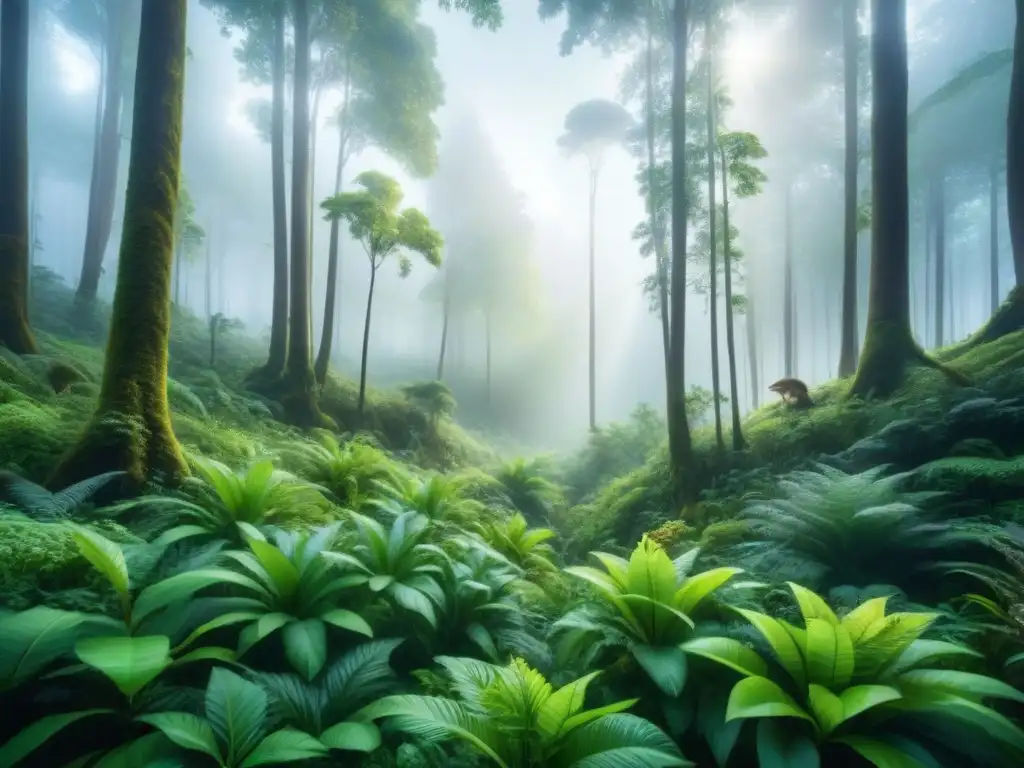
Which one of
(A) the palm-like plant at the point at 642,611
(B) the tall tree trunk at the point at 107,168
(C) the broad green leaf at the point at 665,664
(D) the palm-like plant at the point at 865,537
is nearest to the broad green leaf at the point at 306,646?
(A) the palm-like plant at the point at 642,611

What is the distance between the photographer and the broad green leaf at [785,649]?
2.10 m

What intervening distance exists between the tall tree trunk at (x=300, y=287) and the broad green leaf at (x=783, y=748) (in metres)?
10.00

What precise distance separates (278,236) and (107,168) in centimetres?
872

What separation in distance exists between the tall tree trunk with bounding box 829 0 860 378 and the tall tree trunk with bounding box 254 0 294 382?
40.8ft

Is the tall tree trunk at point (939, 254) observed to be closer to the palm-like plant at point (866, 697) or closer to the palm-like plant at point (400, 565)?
the palm-like plant at point (866, 697)

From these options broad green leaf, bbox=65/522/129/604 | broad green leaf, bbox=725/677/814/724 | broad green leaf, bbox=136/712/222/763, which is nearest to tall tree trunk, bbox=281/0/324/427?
broad green leaf, bbox=65/522/129/604

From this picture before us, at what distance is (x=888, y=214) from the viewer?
25.1ft

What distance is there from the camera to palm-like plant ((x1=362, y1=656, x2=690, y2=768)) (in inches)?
72.9

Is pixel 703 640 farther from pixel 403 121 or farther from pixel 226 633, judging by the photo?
pixel 403 121

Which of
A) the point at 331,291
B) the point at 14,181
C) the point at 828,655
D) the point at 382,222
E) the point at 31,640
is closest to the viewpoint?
the point at 31,640

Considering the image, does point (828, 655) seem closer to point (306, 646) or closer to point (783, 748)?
point (783, 748)

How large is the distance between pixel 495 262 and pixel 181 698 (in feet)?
90.2

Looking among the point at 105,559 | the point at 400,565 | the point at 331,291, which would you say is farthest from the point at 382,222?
the point at 105,559

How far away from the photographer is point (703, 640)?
2268 mm
